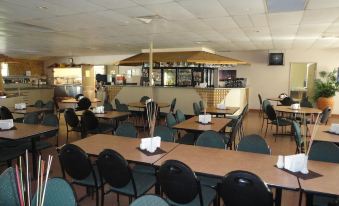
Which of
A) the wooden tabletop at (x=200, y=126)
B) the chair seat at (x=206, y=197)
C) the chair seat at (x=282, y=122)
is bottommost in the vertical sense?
the chair seat at (x=206, y=197)

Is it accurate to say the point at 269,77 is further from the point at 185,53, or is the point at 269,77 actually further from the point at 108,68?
the point at 108,68

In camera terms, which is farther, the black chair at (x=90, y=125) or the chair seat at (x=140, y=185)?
the black chair at (x=90, y=125)

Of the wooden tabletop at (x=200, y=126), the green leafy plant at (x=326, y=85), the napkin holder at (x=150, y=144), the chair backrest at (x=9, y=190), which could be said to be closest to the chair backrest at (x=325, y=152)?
the wooden tabletop at (x=200, y=126)

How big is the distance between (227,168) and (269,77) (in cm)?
923

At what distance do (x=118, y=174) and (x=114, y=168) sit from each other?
0.06m

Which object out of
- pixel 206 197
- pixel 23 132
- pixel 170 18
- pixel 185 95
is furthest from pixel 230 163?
pixel 185 95

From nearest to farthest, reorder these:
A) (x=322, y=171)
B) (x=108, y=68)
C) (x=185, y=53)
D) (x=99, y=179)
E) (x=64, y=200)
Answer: (x=64, y=200)
(x=322, y=171)
(x=99, y=179)
(x=185, y=53)
(x=108, y=68)

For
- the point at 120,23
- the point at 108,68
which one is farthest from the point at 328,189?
the point at 108,68

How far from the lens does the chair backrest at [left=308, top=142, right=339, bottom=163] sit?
8.48 ft

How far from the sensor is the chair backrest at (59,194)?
68.2 inches

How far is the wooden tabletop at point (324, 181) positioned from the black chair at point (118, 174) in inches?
54.1

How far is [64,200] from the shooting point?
175 centimetres

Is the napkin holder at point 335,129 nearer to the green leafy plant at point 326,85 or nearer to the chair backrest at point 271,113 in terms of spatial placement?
the chair backrest at point 271,113

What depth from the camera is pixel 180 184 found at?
209cm
